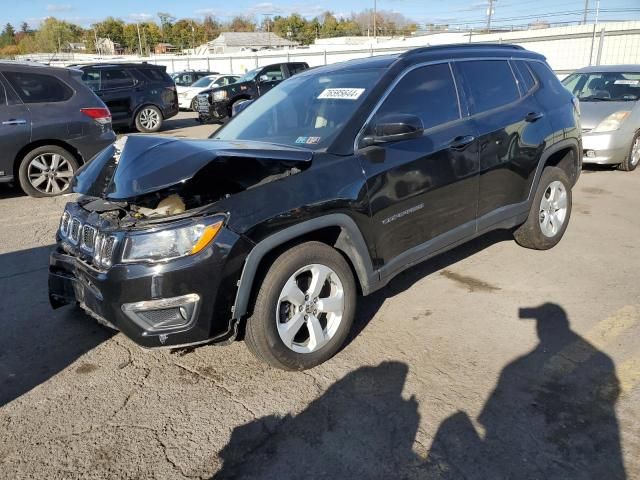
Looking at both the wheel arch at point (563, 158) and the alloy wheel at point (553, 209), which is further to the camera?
the alloy wheel at point (553, 209)

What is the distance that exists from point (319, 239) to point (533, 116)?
253 centimetres

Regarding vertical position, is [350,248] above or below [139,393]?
above

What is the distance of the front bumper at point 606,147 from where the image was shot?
836cm

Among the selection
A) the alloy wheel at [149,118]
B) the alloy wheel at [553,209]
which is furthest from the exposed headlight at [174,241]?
the alloy wheel at [149,118]

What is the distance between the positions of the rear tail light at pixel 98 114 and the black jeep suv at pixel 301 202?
4.42 m

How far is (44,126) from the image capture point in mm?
7543

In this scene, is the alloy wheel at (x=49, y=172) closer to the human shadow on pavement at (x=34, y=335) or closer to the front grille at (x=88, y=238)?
the human shadow on pavement at (x=34, y=335)

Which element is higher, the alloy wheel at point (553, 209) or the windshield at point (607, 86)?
the windshield at point (607, 86)

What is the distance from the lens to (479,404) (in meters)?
2.91

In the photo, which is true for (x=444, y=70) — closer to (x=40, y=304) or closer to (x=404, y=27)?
→ (x=40, y=304)

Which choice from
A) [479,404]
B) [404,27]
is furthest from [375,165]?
[404,27]

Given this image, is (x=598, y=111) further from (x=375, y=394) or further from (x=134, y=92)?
(x=134, y=92)

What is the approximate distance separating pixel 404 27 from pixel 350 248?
102 metres

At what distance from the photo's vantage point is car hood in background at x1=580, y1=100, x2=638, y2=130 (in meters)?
8.53
